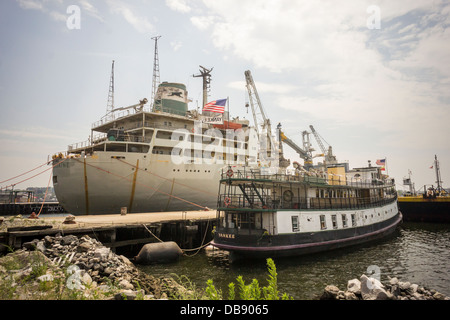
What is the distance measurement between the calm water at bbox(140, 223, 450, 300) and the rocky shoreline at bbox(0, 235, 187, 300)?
8.73ft

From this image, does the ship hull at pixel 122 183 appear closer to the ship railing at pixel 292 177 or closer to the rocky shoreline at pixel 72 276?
the ship railing at pixel 292 177

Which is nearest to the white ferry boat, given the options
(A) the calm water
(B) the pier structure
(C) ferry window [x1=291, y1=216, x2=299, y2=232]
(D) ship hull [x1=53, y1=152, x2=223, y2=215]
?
(C) ferry window [x1=291, y1=216, x2=299, y2=232]

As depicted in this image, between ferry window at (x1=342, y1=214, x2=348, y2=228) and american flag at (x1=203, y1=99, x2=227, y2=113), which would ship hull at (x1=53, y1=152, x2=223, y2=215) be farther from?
ferry window at (x1=342, y1=214, x2=348, y2=228)

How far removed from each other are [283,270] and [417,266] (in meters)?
8.56

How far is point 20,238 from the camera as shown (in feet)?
46.0

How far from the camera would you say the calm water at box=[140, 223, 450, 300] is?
12758 mm

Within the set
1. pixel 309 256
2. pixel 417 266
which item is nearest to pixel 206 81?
pixel 309 256

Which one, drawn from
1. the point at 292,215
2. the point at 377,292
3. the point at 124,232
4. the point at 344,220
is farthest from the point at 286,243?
the point at 124,232

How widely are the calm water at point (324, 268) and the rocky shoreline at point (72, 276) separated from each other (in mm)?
2661

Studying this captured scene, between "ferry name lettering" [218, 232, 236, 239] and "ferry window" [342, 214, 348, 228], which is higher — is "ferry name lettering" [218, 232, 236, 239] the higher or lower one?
the lower one

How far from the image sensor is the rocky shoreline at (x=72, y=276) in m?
7.45

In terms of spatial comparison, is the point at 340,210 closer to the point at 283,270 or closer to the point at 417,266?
the point at 417,266

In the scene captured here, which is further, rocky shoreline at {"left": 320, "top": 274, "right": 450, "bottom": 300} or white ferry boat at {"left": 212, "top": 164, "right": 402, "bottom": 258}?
white ferry boat at {"left": 212, "top": 164, "right": 402, "bottom": 258}

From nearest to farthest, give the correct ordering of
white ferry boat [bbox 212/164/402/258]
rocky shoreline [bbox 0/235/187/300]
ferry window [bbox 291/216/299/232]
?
rocky shoreline [bbox 0/235/187/300] < white ferry boat [bbox 212/164/402/258] < ferry window [bbox 291/216/299/232]
